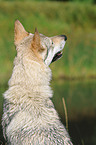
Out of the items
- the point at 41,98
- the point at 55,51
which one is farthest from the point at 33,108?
the point at 55,51

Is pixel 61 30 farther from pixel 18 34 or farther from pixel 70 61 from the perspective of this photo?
pixel 18 34

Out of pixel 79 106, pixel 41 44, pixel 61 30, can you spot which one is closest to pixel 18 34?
pixel 41 44

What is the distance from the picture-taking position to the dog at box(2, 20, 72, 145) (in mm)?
3430

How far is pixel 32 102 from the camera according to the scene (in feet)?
12.2

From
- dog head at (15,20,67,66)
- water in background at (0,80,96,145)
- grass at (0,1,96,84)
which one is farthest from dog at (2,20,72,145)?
grass at (0,1,96,84)

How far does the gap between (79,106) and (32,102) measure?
8.50m

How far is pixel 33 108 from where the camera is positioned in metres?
3.66

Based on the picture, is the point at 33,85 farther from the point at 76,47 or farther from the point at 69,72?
the point at 76,47

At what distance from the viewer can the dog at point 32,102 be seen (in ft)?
11.3

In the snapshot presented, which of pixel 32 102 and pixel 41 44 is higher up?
pixel 41 44

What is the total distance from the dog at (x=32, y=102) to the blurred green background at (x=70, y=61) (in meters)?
4.54

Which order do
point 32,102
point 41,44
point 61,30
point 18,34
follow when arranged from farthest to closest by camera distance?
point 61,30 → point 18,34 → point 41,44 → point 32,102

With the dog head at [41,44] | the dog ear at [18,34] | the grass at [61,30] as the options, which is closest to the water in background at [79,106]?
the grass at [61,30]

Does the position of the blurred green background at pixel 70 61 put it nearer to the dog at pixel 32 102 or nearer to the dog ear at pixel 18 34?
the dog at pixel 32 102
